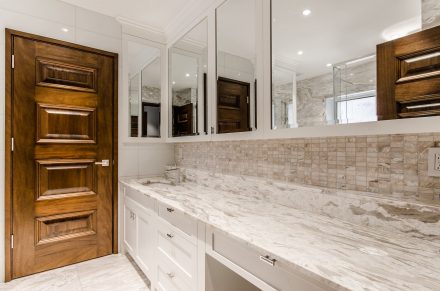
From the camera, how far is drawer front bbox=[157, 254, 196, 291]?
1.41 m

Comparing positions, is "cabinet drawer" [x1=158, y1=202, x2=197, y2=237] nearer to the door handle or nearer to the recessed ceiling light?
the door handle

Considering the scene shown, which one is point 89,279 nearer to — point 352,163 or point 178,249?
point 178,249

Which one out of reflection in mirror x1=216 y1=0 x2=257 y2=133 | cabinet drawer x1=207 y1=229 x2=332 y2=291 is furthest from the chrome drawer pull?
reflection in mirror x1=216 y1=0 x2=257 y2=133

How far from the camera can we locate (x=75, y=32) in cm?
230

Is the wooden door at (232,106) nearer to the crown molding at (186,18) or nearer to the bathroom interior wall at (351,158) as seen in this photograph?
the bathroom interior wall at (351,158)

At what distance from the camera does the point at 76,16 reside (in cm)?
230

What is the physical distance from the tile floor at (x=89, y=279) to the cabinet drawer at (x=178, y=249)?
2.01 ft

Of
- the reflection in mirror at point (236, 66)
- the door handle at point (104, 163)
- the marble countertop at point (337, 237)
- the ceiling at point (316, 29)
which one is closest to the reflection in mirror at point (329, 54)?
the ceiling at point (316, 29)

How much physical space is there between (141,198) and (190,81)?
3.67 feet

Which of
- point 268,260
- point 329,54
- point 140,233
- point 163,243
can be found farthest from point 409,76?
point 140,233

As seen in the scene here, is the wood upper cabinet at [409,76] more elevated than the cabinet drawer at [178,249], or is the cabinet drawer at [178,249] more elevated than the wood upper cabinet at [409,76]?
the wood upper cabinet at [409,76]

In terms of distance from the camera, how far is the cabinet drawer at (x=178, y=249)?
51.9 inches

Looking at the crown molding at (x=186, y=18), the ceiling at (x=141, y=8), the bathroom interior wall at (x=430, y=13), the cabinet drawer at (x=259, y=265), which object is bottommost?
the cabinet drawer at (x=259, y=265)

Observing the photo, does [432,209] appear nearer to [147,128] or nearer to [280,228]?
[280,228]
